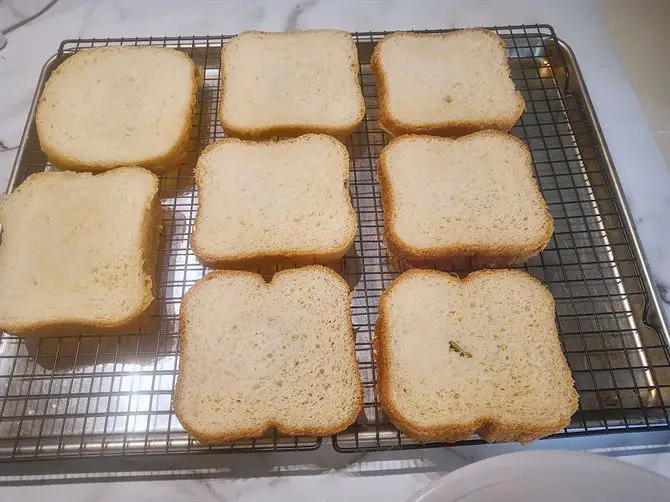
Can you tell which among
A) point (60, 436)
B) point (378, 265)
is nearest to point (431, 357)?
point (378, 265)

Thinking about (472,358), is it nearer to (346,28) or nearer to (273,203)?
(273,203)

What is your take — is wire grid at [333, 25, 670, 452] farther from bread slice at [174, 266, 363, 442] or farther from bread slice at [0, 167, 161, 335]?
bread slice at [0, 167, 161, 335]

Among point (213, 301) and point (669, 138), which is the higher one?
point (669, 138)

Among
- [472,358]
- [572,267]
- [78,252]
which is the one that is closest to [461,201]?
[572,267]

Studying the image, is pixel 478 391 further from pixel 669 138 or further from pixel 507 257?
pixel 669 138

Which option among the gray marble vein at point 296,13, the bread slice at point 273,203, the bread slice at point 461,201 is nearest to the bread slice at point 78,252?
the bread slice at point 273,203

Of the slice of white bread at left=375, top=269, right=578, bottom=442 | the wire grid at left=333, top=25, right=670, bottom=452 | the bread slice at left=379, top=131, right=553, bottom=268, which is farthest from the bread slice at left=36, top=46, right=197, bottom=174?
the slice of white bread at left=375, top=269, right=578, bottom=442
